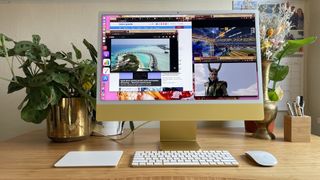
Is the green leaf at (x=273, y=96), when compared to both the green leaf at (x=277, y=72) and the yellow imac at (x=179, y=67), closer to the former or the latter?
the green leaf at (x=277, y=72)

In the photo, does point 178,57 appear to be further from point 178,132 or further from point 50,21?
point 50,21

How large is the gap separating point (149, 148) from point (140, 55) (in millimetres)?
318

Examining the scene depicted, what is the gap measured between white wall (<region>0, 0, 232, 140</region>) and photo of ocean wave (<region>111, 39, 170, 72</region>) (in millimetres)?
497

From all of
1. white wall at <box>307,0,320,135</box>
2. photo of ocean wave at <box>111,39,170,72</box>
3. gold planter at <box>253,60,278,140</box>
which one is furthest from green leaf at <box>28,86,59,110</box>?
white wall at <box>307,0,320,135</box>

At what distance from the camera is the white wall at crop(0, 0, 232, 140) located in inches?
53.9

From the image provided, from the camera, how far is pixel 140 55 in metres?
0.94

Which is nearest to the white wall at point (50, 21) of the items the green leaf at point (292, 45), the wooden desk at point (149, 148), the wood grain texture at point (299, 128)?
the wooden desk at point (149, 148)

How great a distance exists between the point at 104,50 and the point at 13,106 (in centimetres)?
73

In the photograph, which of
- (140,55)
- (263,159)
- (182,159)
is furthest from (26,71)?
(263,159)

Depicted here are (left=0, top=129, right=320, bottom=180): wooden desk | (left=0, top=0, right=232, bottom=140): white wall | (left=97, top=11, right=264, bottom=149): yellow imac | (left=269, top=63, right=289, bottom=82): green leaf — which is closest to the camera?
(left=0, top=129, right=320, bottom=180): wooden desk

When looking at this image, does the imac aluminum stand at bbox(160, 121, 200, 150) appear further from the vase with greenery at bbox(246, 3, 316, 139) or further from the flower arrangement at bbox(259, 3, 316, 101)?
the flower arrangement at bbox(259, 3, 316, 101)

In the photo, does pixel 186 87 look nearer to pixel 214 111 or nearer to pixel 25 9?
pixel 214 111

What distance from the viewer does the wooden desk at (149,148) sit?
668 millimetres

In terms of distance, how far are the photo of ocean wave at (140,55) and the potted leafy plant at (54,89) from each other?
14cm
